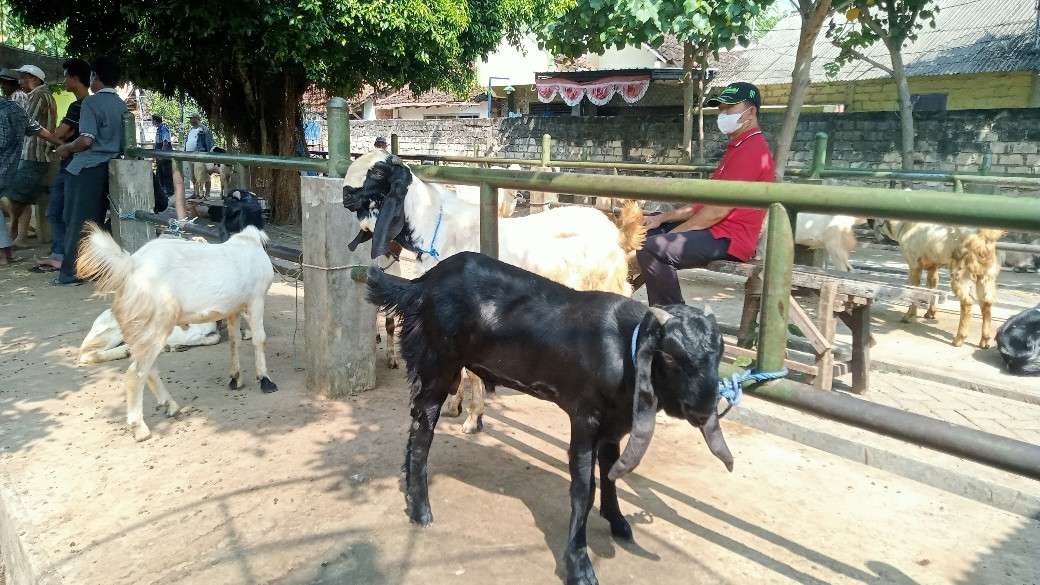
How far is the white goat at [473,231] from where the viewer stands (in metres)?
3.61

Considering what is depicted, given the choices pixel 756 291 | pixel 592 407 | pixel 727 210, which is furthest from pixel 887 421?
pixel 756 291

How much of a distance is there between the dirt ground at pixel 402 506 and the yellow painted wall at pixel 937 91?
16681 millimetres

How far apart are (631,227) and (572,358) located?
2294 mm

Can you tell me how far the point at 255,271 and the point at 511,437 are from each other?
1.85 m

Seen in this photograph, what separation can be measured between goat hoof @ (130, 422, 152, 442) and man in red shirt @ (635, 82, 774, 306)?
2.83 meters

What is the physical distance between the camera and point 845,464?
12.1 ft

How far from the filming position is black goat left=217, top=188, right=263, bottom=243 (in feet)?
15.2

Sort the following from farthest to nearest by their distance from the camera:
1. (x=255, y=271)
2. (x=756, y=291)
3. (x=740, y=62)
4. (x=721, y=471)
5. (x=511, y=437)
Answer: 1. (x=740, y=62)
2. (x=756, y=291)
3. (x=255, y=271)
4. (x=511, y=437)
5. (x=721, y=471)

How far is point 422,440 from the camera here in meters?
2.94

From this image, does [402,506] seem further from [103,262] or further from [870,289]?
[870,289]

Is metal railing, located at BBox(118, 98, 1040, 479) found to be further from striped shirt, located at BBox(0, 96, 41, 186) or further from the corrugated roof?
the corrugated roof

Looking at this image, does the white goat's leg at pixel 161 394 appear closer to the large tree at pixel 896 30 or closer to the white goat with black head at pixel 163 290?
the white goat with black head at pixel 163 290

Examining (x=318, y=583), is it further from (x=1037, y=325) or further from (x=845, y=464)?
(x=1037, y=325)

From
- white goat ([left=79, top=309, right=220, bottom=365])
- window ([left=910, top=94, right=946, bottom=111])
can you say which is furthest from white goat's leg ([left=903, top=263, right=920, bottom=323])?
window ([left=910, top=94, right=946, bottom=111])
